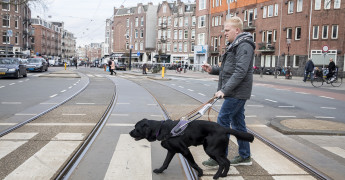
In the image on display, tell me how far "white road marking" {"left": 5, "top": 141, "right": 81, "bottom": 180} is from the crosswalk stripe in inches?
26.8

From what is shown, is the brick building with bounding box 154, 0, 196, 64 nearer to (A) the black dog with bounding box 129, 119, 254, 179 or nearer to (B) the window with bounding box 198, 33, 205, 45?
(B) the window with bounding box 198, 33, 205, 45

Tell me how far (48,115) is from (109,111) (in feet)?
5.16

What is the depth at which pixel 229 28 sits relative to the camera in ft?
13.4

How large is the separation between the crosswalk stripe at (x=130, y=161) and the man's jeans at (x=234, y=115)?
1.16 meters

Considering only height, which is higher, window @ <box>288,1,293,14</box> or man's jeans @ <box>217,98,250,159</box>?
window @ <box>288,1,293,14</box>

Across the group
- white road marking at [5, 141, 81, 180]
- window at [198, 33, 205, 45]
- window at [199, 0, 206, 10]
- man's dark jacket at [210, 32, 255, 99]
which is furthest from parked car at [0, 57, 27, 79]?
window at [199, 0, 206, 10]

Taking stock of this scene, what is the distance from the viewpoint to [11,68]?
66.6ft

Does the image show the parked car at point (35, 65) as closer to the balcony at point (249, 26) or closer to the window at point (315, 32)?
the balcony at point (249, 26)

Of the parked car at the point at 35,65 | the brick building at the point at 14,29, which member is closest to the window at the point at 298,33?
the parked car at the point at 35,65

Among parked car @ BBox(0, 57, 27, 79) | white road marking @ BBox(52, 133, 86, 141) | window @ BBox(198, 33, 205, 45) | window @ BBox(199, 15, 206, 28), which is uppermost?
window @ BBox(199, 15, 206, 28)

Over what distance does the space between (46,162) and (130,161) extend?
1.10 meters

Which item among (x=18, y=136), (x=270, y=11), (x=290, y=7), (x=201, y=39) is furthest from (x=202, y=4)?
(x=18, y=136)

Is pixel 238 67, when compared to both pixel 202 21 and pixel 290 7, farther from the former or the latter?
pixel 202 21

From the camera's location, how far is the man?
3.85m
